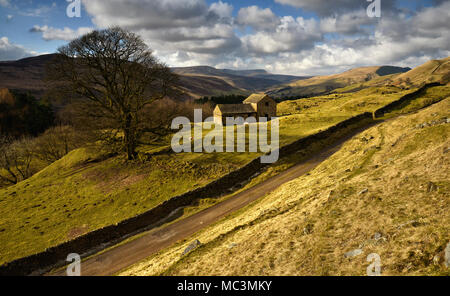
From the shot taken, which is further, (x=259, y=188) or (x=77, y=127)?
(x=77, y=127)

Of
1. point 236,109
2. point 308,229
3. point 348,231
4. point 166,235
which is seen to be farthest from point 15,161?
point 348,231

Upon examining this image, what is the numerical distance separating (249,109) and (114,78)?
42.6 metres

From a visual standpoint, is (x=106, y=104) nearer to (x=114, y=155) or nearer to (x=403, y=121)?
(x=114, y=155)

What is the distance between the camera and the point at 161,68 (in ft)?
109

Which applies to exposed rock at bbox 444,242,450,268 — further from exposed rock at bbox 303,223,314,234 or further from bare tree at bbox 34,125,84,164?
bare tree at bbox 34,125,84,164

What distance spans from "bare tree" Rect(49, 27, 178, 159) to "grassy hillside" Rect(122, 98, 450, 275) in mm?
21452

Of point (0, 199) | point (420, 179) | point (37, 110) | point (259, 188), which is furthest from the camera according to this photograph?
point (37, 110)

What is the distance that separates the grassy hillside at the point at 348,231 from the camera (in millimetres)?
9609

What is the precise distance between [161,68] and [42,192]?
21465mm

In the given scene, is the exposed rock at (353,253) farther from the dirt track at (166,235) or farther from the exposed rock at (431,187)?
the dirt track at (166,235)

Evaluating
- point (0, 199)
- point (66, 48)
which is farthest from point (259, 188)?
point (0, 199)

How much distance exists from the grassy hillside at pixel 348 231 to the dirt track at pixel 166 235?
1.92 metres

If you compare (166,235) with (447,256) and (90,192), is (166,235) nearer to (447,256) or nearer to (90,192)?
(90,192)

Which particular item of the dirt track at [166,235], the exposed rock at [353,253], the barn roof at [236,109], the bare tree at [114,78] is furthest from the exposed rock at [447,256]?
the barn roof at [236,109]
